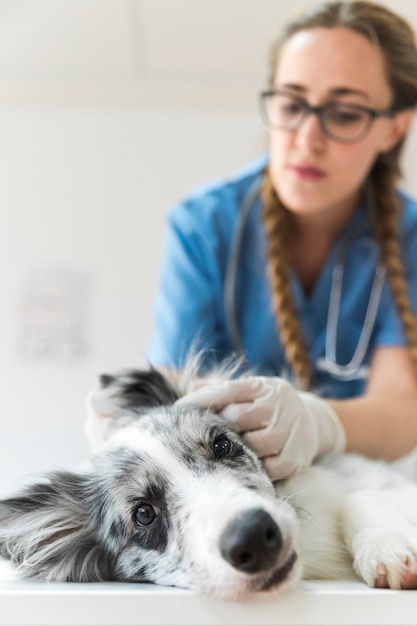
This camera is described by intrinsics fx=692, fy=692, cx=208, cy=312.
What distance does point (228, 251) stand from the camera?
2021mm

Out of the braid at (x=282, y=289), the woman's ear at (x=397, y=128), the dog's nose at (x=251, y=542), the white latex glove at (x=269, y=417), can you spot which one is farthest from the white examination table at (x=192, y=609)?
the woman's ear at (x=397, y=128)

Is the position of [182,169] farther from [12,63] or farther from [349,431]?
[349,431]

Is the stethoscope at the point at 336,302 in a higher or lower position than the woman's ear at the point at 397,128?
lower

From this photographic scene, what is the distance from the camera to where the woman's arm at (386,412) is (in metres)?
1.58

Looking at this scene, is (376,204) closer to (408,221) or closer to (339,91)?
(408,221)

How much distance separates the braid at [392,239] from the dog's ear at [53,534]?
0.98 m

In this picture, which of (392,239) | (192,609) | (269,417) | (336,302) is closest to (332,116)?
(392,239)

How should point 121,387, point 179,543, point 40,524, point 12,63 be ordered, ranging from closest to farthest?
point 179,543
point 40,524
point 121,387
point 12,63

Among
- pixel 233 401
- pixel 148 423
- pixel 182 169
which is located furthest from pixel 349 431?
pixel 182 169

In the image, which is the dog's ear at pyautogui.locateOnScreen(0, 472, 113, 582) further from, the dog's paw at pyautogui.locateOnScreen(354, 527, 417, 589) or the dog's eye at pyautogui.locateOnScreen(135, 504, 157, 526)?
the dog's paw at pyautogui.locateOnScreen(354, 527, 417, 589)

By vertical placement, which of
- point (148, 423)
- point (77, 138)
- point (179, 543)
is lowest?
point (179, 543)

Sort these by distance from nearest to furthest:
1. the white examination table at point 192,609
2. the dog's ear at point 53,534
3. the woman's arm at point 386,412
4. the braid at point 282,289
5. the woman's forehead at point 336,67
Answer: the white examination table at point 192,609 → the dog's ear at point 53,534 → the woman's arm at point 386,412 → the woman's forehead at point 336,67 → the braid at point 282,289

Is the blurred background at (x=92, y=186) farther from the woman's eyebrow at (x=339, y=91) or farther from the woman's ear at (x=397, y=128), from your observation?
the woman's eyebrow at (x=339, y=91)

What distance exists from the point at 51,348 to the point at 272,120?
1.67 metres
